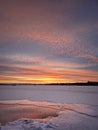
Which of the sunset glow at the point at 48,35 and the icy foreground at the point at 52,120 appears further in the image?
the sunset glow at the point at 48,35

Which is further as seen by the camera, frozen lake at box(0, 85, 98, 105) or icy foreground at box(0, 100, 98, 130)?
frozen lake at box(0, 85, 98, 105)

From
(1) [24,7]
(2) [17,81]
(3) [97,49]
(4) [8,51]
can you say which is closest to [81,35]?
(3) [97,49]

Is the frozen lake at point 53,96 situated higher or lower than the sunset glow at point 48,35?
lower

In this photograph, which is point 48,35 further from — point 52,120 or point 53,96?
point 53,96

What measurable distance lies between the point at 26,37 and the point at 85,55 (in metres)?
1.15

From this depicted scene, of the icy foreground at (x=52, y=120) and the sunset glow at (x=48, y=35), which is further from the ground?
the sunset glow at (x=48, y=35)

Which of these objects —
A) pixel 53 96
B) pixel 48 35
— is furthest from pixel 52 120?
pixel 53 96

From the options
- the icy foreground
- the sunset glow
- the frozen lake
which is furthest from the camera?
the frozen lake

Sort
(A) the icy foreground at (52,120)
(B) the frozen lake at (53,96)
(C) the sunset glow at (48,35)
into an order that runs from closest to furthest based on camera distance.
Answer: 1. (A) the icy foreground at (52,120)
2. (C) the sunset glow at (48,35)
3. (B) the frozen lake at (53,96)

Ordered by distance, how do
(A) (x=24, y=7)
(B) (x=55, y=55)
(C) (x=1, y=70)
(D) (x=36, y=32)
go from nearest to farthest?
1. (A) (x=24, y=7)
2. (D) (x=36, y=32)
3. (B) (x=55, y=55)
4. (C) (x=1, y=70)

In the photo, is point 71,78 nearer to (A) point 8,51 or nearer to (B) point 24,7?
(A) point 8,51

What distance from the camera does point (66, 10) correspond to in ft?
11.7

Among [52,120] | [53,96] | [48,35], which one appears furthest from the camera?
[53,96]

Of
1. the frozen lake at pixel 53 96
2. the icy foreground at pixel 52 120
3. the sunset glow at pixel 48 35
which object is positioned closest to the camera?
the icy foreground at pixel 52 120
